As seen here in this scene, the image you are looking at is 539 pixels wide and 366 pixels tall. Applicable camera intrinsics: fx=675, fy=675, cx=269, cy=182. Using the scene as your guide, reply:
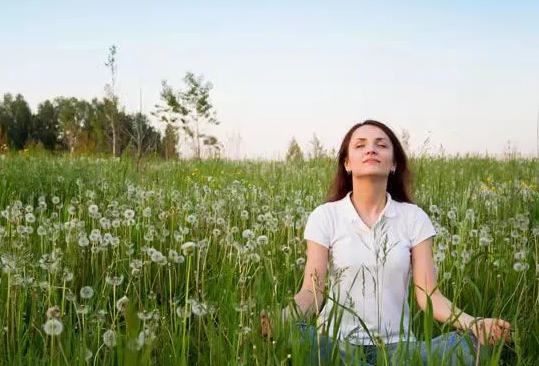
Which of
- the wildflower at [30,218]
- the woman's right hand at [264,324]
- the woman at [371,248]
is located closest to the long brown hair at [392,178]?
the woman at [371,248]

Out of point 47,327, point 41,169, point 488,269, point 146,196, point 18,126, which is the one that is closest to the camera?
point 47,327

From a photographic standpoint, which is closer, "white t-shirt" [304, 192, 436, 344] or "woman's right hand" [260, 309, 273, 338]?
Result: "woman's right hand" [260, 309, 273, 338]

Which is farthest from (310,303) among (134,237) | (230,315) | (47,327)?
(134,237)

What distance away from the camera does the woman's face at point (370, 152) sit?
3340mm

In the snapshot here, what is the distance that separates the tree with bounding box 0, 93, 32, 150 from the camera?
2559 inches

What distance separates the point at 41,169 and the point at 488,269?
618cm

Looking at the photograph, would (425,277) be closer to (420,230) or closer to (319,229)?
(420,230)

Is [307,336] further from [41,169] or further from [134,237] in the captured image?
[41,169]

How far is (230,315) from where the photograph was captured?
9.47 feet

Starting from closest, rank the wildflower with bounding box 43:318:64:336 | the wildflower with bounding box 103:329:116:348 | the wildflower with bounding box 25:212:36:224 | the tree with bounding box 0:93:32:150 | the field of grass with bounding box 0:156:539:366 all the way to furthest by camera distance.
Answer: the wildflower with bounding box 43:318:64:336 < the wildflower with bounding box 103:329:116:348 < the field of grass with bounding box 0:156:539:366 < the wildflower with bounding box 25:212:36:224 < the tree with bounding box 0:93:32:150

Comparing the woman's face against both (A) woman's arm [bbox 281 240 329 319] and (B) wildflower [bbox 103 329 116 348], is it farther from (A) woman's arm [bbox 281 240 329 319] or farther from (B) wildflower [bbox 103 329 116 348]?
(B) wildflower [bbox 103 329 116 348]

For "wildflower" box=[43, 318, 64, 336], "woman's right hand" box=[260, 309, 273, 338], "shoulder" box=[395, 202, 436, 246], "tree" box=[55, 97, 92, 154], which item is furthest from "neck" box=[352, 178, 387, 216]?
"tree" box=[55, 97, 92, 154]

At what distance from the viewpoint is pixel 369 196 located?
11.2 feet

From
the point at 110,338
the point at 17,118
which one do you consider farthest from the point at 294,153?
the point at 17,118
